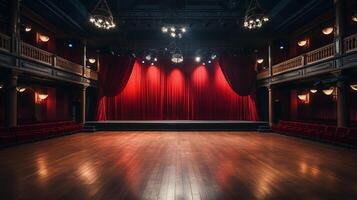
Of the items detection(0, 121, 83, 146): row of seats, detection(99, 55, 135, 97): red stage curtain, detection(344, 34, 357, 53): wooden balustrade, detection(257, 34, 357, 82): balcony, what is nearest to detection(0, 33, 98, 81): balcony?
detection(99, 55, 135, 97): red stage curtain

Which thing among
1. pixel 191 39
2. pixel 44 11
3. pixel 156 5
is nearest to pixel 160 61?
pixel 191 39

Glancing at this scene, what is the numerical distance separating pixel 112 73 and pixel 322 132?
527 inches

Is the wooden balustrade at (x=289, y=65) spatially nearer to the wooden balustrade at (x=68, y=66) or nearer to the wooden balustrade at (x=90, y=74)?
the wooden balustrade at (x=90, y=74)

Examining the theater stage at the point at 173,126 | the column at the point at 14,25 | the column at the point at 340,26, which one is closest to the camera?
the column at the point at 14,25

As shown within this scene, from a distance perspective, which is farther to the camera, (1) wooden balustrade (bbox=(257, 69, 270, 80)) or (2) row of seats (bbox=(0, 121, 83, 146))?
(1) wooden balustrade (bbox=(257, 69, 270, 80))

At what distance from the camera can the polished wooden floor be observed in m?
4.05

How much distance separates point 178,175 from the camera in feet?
16.9

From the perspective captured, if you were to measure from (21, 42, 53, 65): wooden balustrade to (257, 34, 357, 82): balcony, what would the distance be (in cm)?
1250

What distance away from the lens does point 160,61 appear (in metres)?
19.5

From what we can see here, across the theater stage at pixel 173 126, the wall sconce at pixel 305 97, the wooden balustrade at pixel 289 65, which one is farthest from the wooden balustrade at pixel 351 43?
the theater stage at pixel 173 126

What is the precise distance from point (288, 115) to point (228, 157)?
12.1m

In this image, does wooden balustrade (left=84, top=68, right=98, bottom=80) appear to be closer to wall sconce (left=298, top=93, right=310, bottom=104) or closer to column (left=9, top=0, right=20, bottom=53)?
column (left=9, top=0, right=20, bottom=53)

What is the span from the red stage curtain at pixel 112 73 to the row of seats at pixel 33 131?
3858mm

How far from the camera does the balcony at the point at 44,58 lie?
9469mm
